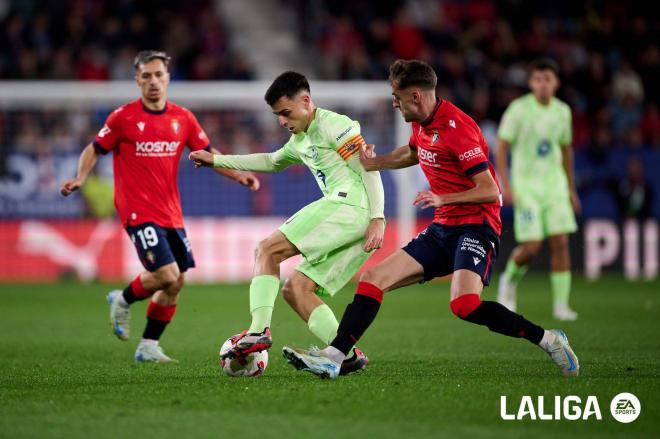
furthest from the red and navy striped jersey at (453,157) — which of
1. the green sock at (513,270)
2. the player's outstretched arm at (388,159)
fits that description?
the green sock at (513,270)

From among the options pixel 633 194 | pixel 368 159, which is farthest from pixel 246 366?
pixel 633 194

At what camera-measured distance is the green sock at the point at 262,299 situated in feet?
24.1

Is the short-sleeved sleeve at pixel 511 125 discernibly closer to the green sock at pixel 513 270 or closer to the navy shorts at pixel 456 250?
the green sock at pixel 513 270

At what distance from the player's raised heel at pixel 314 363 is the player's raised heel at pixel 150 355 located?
5.85ft

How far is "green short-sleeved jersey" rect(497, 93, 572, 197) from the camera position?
467 inches

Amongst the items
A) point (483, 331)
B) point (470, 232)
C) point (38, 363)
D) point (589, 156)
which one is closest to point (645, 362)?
point (470, 232)

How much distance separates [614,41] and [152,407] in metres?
17.7

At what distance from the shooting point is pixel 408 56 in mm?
21500

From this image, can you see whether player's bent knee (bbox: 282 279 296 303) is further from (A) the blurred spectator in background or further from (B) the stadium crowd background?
(A) the blurred spectator in background

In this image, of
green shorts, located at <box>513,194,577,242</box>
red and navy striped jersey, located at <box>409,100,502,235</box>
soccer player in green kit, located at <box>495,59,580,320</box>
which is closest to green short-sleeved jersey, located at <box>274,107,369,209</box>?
red and navy striped jersey, located at <box>409,100,502,235</box>

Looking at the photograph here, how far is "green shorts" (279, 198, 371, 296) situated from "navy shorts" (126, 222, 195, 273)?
1571 mm

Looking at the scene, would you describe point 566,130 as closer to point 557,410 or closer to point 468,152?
point 468,152

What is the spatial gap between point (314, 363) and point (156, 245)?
228 cm

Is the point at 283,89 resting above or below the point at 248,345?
above
